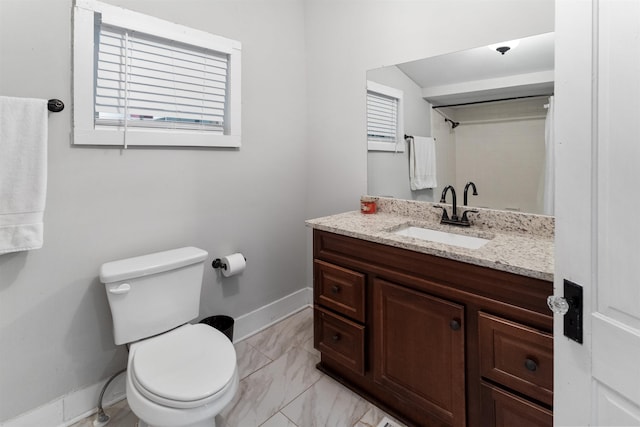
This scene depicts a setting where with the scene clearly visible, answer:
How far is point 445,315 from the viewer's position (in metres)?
1.33

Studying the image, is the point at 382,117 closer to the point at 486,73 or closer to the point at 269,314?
the point at 486,73

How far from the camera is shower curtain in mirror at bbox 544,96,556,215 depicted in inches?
57.9

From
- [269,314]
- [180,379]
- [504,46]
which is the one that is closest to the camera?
[180,379]

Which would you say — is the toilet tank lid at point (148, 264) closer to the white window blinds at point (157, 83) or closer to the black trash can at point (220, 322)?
the black trash can at point (220, 322)

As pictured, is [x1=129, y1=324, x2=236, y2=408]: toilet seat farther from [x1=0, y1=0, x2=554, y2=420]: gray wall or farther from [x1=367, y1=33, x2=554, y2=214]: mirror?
→ [x1=367, y1=33, x2=554, y2=214]: mirror

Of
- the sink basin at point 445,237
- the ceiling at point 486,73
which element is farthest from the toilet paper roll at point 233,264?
the ceiling at point 486,73

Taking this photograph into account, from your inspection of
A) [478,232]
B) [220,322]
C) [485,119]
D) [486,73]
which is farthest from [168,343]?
[486,73]

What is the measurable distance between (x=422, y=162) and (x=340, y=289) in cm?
91

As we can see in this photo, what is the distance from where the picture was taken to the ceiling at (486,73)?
4.97 ft

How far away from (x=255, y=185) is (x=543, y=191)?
1.68m

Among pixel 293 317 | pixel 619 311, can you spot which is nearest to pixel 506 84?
pixel 619 311

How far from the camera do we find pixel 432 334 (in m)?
1.37

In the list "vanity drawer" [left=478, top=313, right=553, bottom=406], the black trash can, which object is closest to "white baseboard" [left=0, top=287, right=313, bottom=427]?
the black trash can

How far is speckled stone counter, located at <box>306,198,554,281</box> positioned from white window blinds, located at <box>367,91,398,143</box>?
0.42 meters
